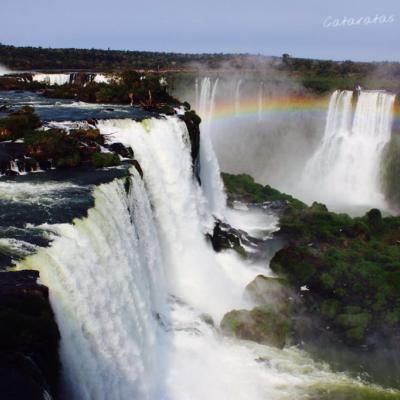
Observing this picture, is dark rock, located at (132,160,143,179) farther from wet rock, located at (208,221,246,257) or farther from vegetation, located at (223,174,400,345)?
vegetation, located at (223,174,400,345)

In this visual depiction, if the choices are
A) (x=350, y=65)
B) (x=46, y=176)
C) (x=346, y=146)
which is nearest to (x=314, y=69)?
(x=350, y=65)

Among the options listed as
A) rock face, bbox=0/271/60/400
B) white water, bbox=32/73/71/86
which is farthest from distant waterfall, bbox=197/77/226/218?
rock face, bbox=0/271/60/400

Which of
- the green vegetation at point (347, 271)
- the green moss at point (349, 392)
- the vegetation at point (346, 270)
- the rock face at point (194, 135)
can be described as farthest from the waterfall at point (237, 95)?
the green moss at point (349, 392)

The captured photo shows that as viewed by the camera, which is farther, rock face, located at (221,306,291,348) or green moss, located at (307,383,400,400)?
rock face, located at (221,306,291,348)

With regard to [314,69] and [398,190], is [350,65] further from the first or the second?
[398,190]

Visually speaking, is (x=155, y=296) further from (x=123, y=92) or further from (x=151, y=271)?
(x=123, y=92)
